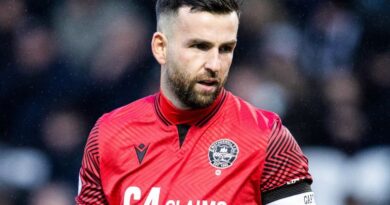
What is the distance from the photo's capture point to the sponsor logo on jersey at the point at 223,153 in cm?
292

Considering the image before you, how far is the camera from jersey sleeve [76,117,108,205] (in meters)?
3.03

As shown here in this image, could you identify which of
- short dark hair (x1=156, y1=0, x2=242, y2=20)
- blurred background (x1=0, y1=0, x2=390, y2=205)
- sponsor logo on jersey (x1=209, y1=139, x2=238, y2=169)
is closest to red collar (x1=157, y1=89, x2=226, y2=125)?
sponsor logo on jersey (x1=209, y1=139, x2=238, y2=169)

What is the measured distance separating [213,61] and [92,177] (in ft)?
2.12

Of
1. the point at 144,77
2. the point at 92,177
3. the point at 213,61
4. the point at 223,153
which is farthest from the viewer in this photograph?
the point at 144,77

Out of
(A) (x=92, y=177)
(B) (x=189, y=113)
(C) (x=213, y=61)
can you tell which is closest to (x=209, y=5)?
(C) (x=213, y=61)

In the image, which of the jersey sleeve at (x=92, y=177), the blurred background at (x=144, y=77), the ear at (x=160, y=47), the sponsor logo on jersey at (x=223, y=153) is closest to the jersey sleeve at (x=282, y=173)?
the sponsor logo on jersey at (x=223, y=153)

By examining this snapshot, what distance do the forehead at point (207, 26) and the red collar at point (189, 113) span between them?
0.91 ft

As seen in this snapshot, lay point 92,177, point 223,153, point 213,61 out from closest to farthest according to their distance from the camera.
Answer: point 213,61, point 223,153, point 92,177

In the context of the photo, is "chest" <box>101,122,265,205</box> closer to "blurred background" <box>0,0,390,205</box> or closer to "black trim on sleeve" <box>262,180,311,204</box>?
"black trim on sleeve" <box>262,180,311,204</box>

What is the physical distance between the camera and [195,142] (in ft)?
9.84

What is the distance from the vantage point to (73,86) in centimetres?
495

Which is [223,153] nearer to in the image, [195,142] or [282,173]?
[195,142]

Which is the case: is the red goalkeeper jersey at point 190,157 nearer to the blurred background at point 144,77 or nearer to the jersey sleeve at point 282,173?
the jersey sleeve at point 282,173

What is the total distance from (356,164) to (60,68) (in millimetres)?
1813
